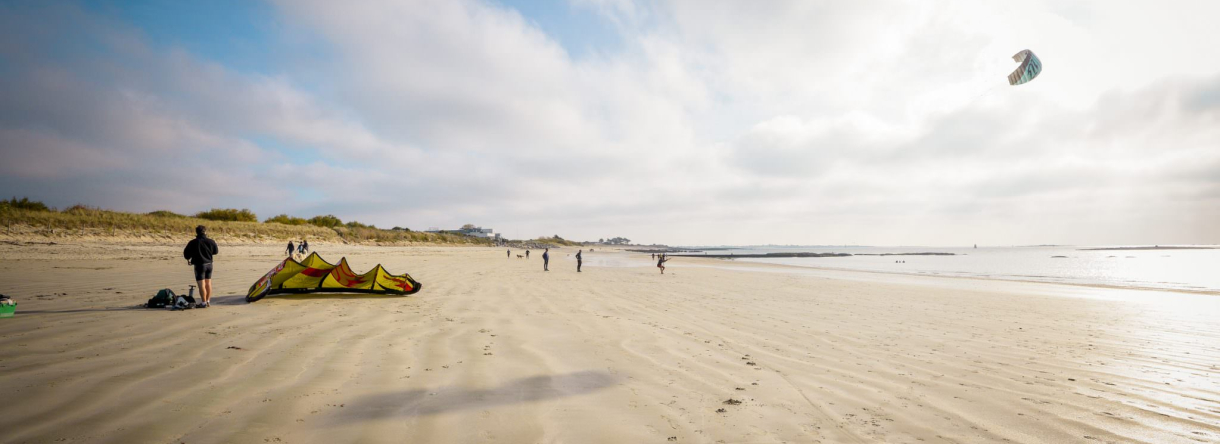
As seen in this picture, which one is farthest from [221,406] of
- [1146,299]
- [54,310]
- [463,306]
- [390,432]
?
[1146,299]

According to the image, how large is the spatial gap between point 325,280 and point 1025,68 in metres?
21.9

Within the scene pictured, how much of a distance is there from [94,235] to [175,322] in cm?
2784

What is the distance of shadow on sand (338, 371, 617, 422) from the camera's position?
11.2ft

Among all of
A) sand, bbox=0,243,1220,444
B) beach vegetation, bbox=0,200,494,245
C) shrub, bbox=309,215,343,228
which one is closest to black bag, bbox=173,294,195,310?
sand, bbox=0,243,1220,444

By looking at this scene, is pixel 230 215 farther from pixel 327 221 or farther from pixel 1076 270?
pixel 1076 270

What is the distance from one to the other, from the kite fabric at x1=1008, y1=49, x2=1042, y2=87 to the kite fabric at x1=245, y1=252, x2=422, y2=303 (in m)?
19.1

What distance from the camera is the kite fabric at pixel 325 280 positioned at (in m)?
9.35

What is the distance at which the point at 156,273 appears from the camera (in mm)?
13281

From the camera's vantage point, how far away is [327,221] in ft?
193

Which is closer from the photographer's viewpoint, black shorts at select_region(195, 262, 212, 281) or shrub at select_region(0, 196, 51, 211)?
black shorts at select_region(195, 262, 212, 281)

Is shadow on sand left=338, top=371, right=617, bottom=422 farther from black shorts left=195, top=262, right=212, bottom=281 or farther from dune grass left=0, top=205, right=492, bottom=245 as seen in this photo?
dune grass left=0, top=205, right=492, bottom=245

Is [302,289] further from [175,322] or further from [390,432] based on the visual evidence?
[390,432]

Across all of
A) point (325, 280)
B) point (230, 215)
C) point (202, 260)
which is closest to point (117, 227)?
point (230, 215)

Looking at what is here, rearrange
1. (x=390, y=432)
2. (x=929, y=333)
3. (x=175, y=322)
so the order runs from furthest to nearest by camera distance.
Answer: (x=929, y=333) → (x=175, y=322) → (x=390, y=432)
